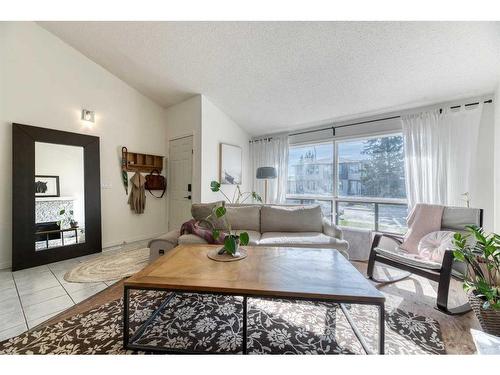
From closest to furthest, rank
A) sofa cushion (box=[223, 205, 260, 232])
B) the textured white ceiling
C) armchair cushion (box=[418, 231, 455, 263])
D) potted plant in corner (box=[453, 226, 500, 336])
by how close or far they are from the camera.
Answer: potted plant in corner (box=[453, 226, 500, 336]), the textured white ceiling, armchair cushion (box=[418, 231, 455, 263]), sofa cushion (box=[223, 205, 260, 232])

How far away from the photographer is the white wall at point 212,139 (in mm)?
3347

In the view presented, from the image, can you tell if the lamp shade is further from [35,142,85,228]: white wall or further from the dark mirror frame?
the dark mirror frame

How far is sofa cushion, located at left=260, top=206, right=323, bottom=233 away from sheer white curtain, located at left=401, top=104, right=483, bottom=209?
139cm

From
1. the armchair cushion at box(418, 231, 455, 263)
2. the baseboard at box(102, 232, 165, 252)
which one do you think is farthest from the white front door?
the armchair cushion at box(418, 231, 455, 263)

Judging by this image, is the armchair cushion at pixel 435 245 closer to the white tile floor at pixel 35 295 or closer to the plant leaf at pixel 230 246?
the plant leaf at pixel 230 246

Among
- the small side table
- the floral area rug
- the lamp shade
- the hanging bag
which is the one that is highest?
the lamp shade

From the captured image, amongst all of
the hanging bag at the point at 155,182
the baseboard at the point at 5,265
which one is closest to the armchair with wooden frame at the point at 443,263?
the hanging bag at the point at 155,182

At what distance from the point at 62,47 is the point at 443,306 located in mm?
5247

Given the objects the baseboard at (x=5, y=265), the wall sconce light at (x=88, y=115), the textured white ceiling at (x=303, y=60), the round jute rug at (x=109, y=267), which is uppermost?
the textured white ceiling at (x=303, y=60)

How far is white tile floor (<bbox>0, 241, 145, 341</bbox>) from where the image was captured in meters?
1.52

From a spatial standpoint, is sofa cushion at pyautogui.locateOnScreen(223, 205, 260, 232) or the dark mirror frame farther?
sofa cushion at pyautogui.locateOnScreen(223, 205, 260, 232)

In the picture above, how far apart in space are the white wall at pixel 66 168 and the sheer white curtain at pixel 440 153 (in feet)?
15.4

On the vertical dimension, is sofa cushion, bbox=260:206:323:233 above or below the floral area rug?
above
